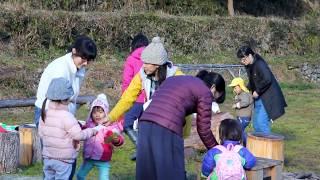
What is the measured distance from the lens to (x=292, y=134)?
48.4 feet

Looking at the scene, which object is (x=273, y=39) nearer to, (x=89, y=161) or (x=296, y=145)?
(x=296, y=145)

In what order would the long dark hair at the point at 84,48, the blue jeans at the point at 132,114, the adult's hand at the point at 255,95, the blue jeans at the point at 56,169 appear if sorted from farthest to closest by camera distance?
1. the adult's hand at the point at 255,95
2. the blue jeans at the point at 132,114
3. the long dark hair at the point at 84,48
4. the blue jeans at the point at 56,169

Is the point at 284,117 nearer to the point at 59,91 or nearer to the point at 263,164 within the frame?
the point at 263,164

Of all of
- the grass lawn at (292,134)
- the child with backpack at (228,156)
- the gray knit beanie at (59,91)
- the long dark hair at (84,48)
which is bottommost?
the grass lawn at (292,134)

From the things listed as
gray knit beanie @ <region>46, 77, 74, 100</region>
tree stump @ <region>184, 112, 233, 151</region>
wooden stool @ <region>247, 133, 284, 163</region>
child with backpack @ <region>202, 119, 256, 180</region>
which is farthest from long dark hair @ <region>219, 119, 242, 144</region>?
tree stump @ <region>184, 112, 233, 151</region>

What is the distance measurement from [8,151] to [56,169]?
2.73 meters

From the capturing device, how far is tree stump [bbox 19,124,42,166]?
10.2m

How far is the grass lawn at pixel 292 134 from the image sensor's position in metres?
10.4

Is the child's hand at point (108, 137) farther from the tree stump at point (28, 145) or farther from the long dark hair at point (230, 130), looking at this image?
the tree stump at point (28, 145)

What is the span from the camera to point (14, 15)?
22.4m

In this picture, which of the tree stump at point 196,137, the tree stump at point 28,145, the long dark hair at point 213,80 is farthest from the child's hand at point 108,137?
the tree stump at point 196,137

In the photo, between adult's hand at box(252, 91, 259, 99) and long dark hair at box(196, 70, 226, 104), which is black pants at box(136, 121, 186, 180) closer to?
long dark hair at box(196, 70, 226, 104)

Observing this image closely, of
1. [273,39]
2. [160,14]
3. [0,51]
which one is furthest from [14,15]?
[273,39]

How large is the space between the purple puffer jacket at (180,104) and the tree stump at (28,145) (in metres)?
4.63
